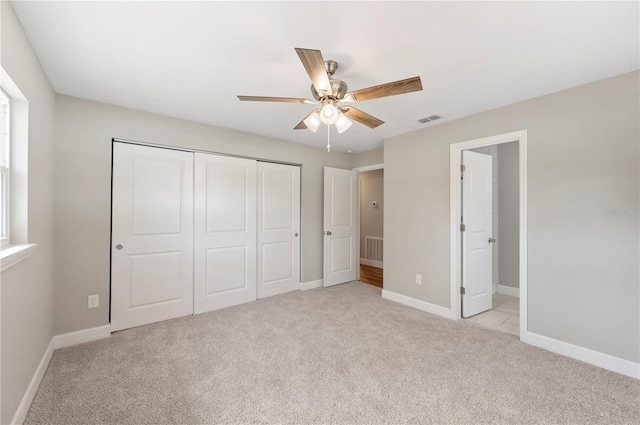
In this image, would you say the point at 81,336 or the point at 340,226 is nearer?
the point at 81,336

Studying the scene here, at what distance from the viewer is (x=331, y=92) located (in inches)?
72.0

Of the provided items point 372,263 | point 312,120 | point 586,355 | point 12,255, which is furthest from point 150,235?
point 372,263

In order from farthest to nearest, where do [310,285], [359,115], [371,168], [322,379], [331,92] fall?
[371,168], [310,285], [359,115], [322,379], [331,92]

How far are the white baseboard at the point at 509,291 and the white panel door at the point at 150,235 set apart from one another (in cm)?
450

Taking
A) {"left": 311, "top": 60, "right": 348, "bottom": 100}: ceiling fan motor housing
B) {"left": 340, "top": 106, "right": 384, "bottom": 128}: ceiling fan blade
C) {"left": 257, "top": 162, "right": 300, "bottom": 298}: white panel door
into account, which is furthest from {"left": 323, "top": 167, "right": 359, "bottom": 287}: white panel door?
{"left": 311, "top": 60, "right": 348, "bottom": 100}: ceiling fan motor housing

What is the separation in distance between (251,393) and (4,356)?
135cm

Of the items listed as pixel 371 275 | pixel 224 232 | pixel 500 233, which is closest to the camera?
pixel 224 232

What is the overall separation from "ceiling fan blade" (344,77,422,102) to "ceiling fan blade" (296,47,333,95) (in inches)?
7.3

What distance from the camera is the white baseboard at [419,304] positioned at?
3.25 metres

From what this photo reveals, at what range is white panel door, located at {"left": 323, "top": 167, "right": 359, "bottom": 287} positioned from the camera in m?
4.49

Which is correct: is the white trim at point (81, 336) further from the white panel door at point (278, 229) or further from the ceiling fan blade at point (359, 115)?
the ceiling fan blade at point (359, 115)

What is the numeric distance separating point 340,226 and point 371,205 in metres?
2.06

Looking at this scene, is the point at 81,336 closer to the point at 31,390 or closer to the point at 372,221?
the point at 31,390

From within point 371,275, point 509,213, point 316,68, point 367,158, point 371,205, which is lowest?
point 371,275
